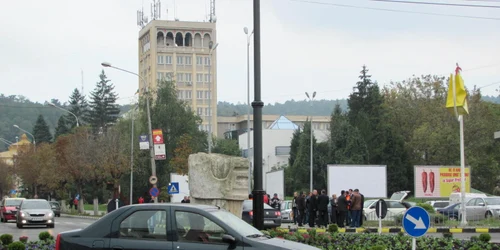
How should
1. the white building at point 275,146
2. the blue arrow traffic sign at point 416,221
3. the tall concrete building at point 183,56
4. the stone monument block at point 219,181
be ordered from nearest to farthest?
1. the blue arrow traffic sign at point 416,221
2. the stone monument block at point 219,181
3. the white building at point 275,146
4. the tall concrete building at point 183,56

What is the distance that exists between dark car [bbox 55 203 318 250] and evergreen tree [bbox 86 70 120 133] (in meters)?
105

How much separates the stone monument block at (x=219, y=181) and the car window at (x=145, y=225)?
1153 cm

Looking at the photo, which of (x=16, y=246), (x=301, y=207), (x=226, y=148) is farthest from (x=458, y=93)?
(x=226, y=148)

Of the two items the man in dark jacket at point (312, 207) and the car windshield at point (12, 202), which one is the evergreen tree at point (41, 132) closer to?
the car windshield at point (12, 202)

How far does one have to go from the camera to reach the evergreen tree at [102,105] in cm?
11562

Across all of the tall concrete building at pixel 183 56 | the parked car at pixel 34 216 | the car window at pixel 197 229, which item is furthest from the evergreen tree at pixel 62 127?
the car window at pixel 197 229

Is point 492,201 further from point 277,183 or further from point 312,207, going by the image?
point 277,183

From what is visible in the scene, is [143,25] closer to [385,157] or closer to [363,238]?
[385,157]

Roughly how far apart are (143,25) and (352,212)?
130993 millimetres

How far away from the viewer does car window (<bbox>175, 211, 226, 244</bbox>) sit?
10750 millimetres

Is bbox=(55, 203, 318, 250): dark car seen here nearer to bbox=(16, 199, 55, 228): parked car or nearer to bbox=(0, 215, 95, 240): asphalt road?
bbox=(0, 215, 95, 240): asphalt road

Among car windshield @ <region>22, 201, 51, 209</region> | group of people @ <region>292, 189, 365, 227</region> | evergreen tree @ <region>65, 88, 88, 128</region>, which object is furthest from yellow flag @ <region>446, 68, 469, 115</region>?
evergreen tree @ <region>65, 88, 88, 128</region>

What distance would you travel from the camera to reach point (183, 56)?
155000 mm

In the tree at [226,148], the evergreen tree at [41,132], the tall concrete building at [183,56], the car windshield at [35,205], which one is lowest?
the car windshield at [35,205]
